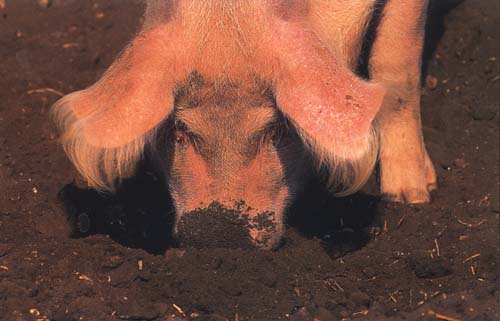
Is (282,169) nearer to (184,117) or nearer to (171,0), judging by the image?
(184,117)

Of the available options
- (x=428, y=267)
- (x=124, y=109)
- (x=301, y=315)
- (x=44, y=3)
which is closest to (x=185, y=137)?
(x=124, y=109)

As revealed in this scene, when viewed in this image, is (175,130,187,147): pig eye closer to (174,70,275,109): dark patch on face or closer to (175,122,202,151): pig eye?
(175,122,202,151): pig eye

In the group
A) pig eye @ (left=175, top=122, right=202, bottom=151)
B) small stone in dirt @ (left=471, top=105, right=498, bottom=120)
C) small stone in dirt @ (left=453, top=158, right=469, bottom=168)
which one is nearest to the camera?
pig eye @ (left=175, top=122, right=202, bottom=151)

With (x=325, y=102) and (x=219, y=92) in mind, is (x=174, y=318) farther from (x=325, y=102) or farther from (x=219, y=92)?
(x=325, y=102)

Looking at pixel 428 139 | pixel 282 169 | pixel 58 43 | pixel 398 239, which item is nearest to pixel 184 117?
pixel 282 169

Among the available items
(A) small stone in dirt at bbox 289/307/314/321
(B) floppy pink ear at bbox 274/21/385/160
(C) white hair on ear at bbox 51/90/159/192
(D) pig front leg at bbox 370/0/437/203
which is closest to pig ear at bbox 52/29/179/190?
(C) white hair on ear at bbox 51/90/159/192

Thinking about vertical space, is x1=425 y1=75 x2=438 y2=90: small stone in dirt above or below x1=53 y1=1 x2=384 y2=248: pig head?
below

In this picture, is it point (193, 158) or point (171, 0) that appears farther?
Result: point (193, 158)
